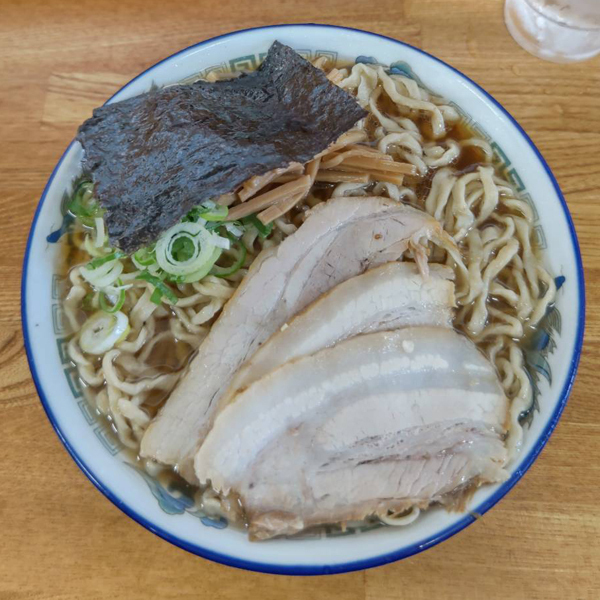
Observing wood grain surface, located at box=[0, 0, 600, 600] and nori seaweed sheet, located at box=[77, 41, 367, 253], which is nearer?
nori seaweed sheet, located at box=[77, 41, 367, 253]

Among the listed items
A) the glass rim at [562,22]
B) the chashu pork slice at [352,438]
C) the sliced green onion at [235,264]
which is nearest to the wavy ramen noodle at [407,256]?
the sliced green onion at [235,264]

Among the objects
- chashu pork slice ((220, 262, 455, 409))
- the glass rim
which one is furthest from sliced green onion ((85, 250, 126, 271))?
the glass rim

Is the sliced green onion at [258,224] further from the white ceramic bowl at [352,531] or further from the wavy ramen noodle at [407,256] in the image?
the white ceramic bowl at [352,531]

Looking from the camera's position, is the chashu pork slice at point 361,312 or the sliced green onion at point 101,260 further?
the sliced green onion at point 101,260

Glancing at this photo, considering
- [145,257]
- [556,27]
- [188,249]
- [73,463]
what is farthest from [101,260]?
[556,27]

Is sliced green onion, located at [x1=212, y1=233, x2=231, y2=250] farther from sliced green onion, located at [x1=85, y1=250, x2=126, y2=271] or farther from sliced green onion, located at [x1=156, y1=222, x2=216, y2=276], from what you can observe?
sliced green onion, located at [x1=85, y1=250, x2=126, y2=271]
